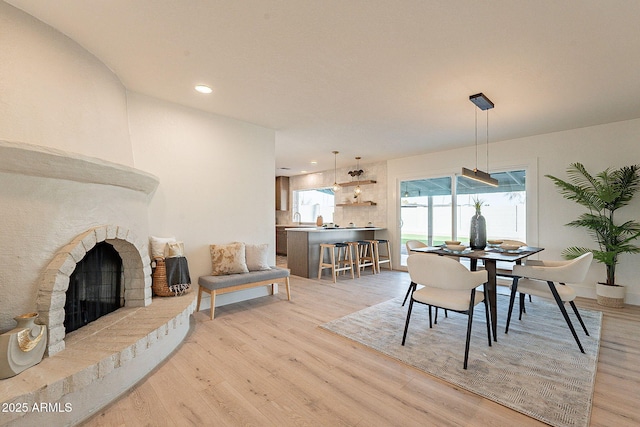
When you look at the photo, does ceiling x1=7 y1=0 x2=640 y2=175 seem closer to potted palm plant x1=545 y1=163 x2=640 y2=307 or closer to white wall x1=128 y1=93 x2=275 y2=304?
white wall x1=128 y1=93 x2=275 y2=304

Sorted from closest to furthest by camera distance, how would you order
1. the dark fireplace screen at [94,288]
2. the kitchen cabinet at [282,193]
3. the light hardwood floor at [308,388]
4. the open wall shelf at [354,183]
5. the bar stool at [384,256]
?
the light hardwood floor at [308,388] < the dark fireplace screen at [94,288] < the bar stool at [384,256] < the open wall shelf at [354,183] < the kitchen cabinet at [282,193]

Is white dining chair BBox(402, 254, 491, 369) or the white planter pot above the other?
white dining chair BBox(402, 254, 491, 369)

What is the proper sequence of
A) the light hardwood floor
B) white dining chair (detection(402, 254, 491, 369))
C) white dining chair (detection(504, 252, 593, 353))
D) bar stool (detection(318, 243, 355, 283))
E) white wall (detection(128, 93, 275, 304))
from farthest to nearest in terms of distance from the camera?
1. bar stool (detection(318, 243, 355, 283))
2. white wall (detection(128, 93, 275, 304))
3. white dining chair (detection(504, 252, 593, 353))
4. white dining chair (detection(402, 254, 491, 369))
5. the light hardwood floor

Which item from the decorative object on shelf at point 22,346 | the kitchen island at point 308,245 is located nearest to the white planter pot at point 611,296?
the kitchen island at point 308,245

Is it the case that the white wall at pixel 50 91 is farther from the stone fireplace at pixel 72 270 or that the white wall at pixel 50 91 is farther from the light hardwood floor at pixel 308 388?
the light hardwood floor at pixel 308 388

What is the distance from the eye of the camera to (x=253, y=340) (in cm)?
275

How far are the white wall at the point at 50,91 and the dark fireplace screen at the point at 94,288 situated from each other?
873mm

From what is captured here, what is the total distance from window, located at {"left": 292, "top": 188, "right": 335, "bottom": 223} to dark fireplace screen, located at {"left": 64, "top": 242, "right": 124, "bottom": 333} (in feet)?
20.5

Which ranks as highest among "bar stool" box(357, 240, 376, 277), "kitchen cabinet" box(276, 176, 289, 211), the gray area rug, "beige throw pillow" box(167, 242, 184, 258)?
"kitchen cabinet" box(276, 176, 289, 211)

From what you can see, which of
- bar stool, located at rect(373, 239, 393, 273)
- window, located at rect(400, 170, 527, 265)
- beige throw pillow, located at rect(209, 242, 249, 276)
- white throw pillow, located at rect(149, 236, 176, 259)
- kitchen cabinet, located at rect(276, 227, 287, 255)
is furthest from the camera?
kitchen cabinet, located at rect(276, 227, 287, 255)

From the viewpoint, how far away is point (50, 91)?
1.99m

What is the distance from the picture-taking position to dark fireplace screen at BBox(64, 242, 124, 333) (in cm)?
214

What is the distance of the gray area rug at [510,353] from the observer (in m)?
1.84

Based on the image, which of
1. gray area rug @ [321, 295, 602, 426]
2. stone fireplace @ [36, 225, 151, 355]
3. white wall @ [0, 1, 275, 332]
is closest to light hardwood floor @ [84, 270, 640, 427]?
gray area rug @ [321, 295, 602, 426]
